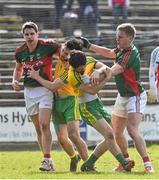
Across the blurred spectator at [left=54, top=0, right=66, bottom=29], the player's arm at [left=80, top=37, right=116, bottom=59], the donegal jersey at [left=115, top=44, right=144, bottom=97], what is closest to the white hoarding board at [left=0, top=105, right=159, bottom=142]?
the blurred spectator at [left=54, top=0, right=66, bottom=29]

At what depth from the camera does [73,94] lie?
476 inches

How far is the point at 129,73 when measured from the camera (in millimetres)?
11688

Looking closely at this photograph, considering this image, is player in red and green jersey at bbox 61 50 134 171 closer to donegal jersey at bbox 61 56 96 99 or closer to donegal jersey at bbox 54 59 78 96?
donegal jersey at bbox 61 56 96 99

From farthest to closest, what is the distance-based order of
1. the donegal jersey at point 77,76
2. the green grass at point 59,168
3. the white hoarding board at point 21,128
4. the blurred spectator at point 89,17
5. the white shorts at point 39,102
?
1. the blurred spectator at point 89,17
2. the white hoarding board at point 21,128
3. the white shorts at point 39,102
4. the donegal jersey at point 77,76
5. the green grass at point 59,168

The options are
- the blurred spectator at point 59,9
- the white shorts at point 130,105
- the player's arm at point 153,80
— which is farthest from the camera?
the blurred spectator at point 59,9

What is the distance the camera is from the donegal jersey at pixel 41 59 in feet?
39.9

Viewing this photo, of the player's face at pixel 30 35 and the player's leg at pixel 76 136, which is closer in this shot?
the player's leg at pixel 76 136

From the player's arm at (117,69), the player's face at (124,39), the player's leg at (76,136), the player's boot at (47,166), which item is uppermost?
→ the player's face at (124,39)

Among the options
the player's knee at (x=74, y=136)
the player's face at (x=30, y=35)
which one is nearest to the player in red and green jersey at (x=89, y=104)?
the player's knee at (x=74, y=136)

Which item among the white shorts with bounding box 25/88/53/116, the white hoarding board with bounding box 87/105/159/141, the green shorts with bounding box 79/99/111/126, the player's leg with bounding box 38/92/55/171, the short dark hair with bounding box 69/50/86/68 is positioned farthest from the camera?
the white hoarding board with bounding box 87/105/159/141

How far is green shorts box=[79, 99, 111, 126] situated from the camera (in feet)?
37.6

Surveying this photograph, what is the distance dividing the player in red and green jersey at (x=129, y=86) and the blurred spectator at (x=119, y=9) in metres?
8.71

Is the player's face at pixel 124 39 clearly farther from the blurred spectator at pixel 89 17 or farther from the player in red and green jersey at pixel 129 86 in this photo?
the blurred spectator at pixel 89 17

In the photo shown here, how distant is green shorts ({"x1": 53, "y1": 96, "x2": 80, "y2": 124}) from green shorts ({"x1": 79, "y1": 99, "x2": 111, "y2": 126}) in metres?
0.30
